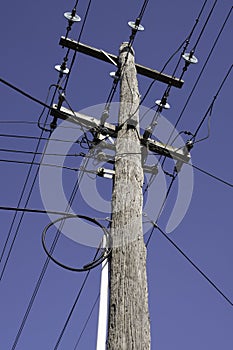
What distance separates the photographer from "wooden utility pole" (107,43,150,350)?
3.87 m

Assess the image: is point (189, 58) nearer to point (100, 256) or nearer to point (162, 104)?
point (162, 104)

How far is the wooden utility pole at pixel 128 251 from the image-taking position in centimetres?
387

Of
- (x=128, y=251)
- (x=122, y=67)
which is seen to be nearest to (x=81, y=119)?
(x=122, y=67)

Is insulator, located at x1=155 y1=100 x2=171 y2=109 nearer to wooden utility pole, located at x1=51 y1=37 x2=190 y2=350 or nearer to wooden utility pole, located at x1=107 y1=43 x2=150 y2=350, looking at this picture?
wooden utility pole, located at x1=51 y1=37 x2=190 y2=350

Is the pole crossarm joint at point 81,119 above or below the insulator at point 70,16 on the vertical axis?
below

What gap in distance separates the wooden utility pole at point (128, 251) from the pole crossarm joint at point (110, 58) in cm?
133

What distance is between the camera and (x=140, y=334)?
3.85 meters

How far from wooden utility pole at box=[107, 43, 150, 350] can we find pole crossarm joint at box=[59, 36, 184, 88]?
133 centimetres

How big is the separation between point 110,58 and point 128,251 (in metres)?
3.51

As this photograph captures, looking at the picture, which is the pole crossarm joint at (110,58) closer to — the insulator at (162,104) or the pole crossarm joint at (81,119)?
the insulator at (162,104)

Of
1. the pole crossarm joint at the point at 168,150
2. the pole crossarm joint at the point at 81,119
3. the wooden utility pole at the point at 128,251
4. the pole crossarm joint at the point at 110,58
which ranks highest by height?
the pole crossarm joint at the point at 110,58

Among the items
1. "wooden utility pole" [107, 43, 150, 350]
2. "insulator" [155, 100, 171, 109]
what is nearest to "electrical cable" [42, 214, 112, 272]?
"wooden utility pole" [107, 43, 150, 350]

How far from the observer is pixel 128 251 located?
442 centimetres

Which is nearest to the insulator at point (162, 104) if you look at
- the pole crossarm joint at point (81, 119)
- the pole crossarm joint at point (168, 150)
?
the pole crossarm joint at point (168, 150)
